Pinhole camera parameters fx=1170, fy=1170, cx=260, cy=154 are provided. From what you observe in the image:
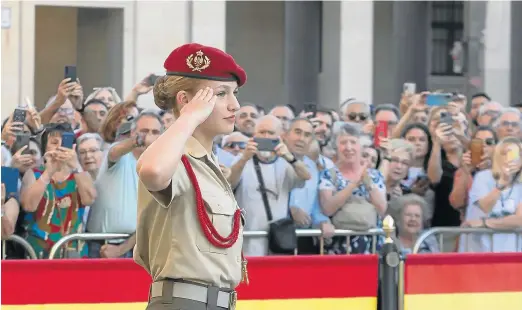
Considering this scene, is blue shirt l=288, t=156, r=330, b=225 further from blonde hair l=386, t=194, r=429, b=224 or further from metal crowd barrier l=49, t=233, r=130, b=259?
metal crowd barrier l=49, t=233, r=130, b=259

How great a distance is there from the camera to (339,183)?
855 centimetres

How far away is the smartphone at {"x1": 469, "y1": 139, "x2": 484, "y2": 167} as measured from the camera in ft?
30.9

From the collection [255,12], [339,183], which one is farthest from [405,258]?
[255,12]

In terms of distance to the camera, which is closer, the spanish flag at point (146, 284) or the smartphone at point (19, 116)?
the spanish flag at point (146, 284)

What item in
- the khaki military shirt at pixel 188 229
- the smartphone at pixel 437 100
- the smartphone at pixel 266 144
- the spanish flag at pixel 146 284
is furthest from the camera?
the smartphone at pixel 437 100

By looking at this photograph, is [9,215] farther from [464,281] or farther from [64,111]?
[464,281]

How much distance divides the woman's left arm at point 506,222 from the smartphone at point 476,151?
0.93m

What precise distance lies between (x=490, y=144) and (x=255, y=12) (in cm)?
1064

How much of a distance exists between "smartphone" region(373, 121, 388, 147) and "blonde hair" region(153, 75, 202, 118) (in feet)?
17.5

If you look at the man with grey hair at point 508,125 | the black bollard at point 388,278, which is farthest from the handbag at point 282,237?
the man with grey hair at point 508,125

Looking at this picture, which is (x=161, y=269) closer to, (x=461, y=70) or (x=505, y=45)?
(x=505, y=45)

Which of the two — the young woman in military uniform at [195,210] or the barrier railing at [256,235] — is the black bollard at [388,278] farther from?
the young woman in military uniform at [195,210]

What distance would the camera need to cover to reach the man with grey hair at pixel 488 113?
412 inches

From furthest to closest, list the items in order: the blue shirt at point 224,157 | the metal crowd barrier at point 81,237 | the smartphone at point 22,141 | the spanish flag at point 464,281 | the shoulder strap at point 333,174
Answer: the blue shirt at point 224,157, the shoulder strap at point 333,174, the smartphone at point 22,141, the metal crowd barrier at point 81,237, the spanish flag at point 464,281
